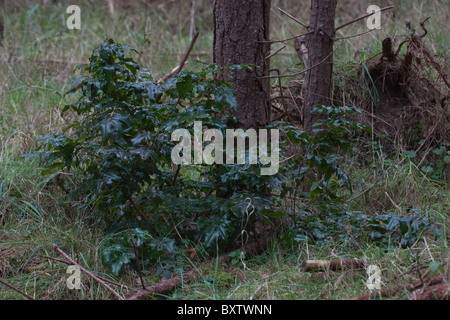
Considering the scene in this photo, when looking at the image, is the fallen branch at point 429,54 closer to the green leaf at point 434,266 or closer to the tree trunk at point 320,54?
the tree trunk at point 320,54

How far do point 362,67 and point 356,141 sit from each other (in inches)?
28.7

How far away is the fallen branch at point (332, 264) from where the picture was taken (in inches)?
101

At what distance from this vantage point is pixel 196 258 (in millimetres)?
2912

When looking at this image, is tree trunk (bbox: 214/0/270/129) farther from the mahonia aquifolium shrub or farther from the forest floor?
the forest floor

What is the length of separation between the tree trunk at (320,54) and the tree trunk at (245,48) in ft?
2.24

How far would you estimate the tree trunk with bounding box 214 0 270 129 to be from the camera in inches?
125

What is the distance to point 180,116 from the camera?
2.65 m

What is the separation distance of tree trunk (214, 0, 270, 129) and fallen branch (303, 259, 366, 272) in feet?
3.49

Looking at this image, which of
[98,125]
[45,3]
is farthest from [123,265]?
[45,3]

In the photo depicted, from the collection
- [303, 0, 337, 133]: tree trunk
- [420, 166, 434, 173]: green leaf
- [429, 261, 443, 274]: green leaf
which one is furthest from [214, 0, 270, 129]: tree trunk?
[420, 166, 434, 173]: green leaf

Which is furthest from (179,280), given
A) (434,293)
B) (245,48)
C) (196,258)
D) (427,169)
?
(427,169)

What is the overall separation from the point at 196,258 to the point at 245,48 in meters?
1.38

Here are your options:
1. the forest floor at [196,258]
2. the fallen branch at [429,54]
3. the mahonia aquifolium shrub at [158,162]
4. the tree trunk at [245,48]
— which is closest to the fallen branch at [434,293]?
the forest floor at [196,258]

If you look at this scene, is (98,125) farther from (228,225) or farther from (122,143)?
(228,225)
